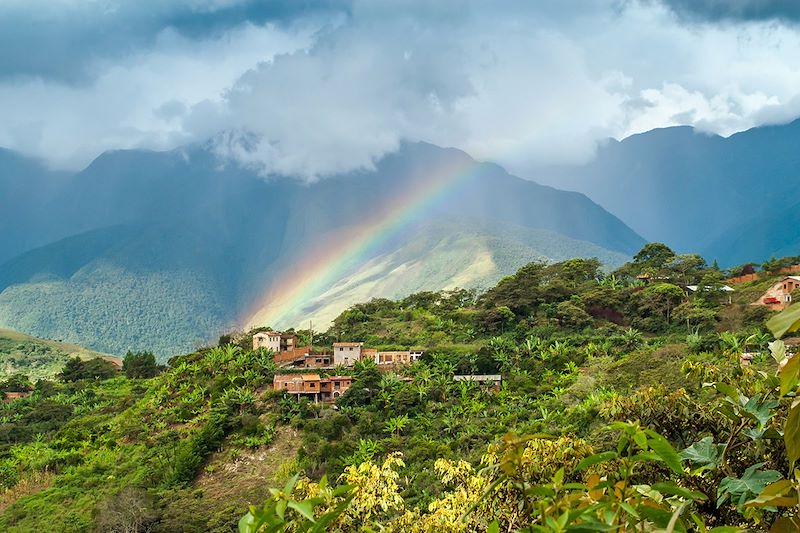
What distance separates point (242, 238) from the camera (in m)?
117

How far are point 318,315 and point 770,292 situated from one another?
4487cm

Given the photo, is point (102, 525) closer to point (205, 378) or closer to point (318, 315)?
point (205, 378)

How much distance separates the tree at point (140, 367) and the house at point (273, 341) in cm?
786

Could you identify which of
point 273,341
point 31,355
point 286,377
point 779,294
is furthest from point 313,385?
point 31,355

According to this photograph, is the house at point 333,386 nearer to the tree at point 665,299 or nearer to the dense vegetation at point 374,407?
the dense vegetation at point 374,407

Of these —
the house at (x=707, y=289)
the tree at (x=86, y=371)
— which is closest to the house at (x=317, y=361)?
the tree at (x=86, y=371)

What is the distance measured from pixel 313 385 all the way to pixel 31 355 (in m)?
31.7

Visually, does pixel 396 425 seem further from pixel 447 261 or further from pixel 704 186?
pixel 704 186

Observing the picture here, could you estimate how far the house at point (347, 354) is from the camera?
75.5ft

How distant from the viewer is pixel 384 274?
72.8 metres

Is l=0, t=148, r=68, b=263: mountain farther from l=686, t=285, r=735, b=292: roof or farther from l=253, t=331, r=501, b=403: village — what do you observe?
l=686, t=285, r=735, b=292: roof

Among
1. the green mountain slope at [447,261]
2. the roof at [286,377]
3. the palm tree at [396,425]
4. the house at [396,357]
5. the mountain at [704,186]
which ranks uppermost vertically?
the mountain at [704,186]

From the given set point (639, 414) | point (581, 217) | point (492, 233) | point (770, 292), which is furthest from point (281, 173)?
point (639, 414)

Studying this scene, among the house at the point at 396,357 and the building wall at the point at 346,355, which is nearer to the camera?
the house at the point at 396,357
